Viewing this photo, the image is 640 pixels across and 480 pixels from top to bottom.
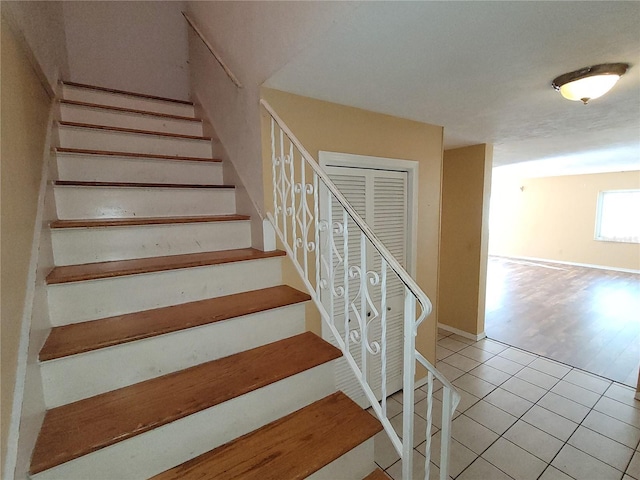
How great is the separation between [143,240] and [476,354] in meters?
3.78

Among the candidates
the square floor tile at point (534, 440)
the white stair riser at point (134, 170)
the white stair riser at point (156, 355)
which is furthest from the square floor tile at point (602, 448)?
the white stair riser at point (134, 170)

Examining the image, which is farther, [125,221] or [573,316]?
[573,316]

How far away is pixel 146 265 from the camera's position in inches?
55.2

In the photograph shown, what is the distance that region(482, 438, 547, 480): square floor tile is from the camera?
1953mm

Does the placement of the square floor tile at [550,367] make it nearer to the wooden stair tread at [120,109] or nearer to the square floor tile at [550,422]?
the square floor tile at [550,422]

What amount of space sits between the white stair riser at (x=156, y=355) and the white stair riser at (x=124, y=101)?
2.12 metres

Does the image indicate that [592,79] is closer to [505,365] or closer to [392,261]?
[392,261]

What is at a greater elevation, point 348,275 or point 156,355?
point 348,275

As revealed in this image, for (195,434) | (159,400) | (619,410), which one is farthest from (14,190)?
(619,410)

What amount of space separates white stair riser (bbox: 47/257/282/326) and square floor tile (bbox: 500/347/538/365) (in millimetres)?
3251

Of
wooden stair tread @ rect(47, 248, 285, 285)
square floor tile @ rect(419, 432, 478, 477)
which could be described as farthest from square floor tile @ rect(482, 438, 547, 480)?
wooden stair tread @ rect(47, 248, 285, 285)

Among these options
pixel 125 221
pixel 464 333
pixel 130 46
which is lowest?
pixel 464 333

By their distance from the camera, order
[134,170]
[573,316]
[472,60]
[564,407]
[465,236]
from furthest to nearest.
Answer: [573,316]
[465,236]
[564,407]
[134,170]
[472,60]

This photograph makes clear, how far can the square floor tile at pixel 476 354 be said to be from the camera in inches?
135
